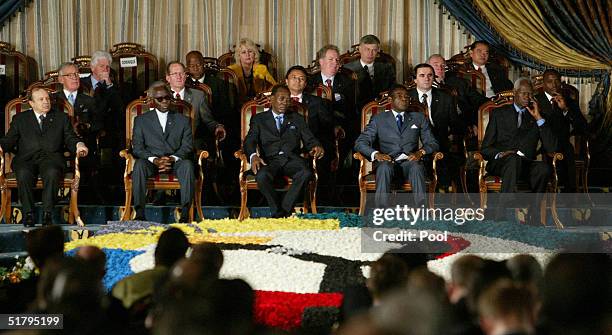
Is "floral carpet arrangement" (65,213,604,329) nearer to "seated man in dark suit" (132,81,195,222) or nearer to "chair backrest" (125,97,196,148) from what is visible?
"seated man in dark suit" (132,81,195,222)

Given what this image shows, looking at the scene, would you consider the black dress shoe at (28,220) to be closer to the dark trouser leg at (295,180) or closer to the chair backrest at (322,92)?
the dark trouser leg at (295,180)

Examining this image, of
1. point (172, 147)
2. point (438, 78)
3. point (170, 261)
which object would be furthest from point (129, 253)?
point (438, 78)

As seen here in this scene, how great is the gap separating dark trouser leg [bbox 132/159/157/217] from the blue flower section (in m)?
1.96

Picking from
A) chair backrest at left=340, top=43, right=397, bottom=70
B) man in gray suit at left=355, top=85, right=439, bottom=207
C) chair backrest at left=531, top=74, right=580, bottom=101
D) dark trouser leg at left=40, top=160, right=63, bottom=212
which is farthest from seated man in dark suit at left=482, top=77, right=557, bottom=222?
dark trouser leg at left=40, top=160, right=63, bottom=212

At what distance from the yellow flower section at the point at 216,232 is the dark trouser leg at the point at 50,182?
4.00ft

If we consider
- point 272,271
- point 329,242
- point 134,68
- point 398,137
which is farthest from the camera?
point 134,68

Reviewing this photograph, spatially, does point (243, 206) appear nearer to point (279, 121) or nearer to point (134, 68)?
point (279, 121)

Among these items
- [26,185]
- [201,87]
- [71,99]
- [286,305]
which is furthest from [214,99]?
[286,305]

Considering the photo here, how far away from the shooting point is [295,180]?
7.75 m

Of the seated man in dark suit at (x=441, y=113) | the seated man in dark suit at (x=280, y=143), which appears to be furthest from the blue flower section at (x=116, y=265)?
the seated man in dark suit at (x=441, y=113)

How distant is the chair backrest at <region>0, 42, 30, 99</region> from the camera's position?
9703 millimetres

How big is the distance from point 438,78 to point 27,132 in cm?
348

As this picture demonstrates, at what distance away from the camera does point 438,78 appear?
29.4 ft

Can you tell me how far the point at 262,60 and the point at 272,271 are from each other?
505 centimetres
